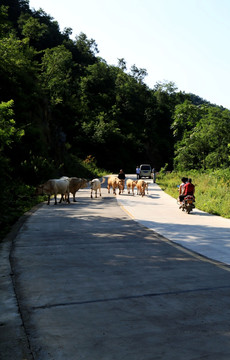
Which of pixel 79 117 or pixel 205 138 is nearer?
pixel 205 138

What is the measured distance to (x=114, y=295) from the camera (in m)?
5.47

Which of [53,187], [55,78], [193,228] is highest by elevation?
[55,78]

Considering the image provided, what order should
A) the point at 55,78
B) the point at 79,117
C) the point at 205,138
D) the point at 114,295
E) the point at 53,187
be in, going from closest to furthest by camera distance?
1. the point at 114,295
2. the point at 53,187
3. the point at 205,138
4. the point at 55,78
5. the point at 79,117

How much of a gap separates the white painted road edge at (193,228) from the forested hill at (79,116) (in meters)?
5.74

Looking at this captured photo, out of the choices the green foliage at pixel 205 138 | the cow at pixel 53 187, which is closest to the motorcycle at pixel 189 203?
the cow at pixel 53 187

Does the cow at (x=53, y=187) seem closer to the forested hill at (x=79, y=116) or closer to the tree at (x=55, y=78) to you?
the forested hill at (x=79, y=116)

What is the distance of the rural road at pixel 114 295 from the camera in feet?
12.6

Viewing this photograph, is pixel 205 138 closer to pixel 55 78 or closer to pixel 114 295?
pixel 114 295

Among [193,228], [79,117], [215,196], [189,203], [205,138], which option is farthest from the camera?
[79,117]

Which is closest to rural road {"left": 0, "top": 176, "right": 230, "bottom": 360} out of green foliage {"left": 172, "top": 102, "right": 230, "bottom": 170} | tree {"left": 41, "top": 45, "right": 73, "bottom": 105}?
green foliage {"left": 172, "top": 102, "right": 230, "bottom": 170}

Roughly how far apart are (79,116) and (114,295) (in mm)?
70737

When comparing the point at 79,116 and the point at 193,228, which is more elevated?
the point at 79,116

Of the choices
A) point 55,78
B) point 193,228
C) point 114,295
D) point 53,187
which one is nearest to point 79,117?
point 55,78

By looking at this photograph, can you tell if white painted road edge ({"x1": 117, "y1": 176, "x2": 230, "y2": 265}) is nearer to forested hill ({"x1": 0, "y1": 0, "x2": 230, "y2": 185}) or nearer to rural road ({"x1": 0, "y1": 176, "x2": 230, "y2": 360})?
rural road ({"x1": 0, "y1": 176, "x2": 230, "y2": 360})
